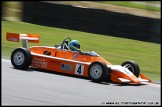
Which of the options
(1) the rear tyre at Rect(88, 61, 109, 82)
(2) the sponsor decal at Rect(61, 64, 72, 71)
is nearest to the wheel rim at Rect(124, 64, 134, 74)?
(1) the rear tyre at Rect(88, 61, 109, 82)

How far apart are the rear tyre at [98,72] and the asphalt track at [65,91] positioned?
0.14 meters

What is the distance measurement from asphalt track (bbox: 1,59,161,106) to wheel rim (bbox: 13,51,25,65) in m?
0.22

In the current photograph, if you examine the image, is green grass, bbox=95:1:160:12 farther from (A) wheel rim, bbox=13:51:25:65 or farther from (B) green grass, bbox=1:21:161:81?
(A) wheel rim, bbox=13:51:25:65

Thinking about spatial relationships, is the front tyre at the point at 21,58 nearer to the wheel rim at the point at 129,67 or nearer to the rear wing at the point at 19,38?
the rear wing at the point at 19,38

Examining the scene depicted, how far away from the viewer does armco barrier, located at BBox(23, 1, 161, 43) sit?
18.2 metres

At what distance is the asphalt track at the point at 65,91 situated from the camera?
8742 mm

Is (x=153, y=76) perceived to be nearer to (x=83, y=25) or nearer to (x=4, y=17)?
(x=83, y=25)

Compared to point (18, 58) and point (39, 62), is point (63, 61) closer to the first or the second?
point (39, 62)

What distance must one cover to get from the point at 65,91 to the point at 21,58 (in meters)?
2.42

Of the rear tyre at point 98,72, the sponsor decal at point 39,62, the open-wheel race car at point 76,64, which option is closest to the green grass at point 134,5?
the open-wheel race car at point 76,64

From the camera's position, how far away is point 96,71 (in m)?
10.8

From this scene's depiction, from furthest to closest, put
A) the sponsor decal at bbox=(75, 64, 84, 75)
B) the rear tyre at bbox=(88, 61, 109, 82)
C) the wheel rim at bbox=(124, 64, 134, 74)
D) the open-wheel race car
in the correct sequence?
the wheel rim at bbox=(124, 64, 134, 74) < the sponsor decal at bbox=(75, 64, 84, 75) < the open-wheel race car < the rear tyre at bbox=(88, 61, 109, 82)

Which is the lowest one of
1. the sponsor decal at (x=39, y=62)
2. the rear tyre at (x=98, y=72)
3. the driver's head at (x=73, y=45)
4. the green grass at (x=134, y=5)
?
the rear tyre at (x=98, y=72)

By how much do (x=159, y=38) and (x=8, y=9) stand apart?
746 cm
